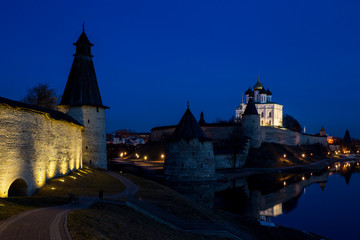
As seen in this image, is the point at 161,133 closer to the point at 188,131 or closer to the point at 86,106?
the point at 188,131

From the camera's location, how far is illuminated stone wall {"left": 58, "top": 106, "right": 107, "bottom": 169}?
30.3 m

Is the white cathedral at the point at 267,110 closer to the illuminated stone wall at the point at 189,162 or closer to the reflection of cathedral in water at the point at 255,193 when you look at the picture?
the reflection of cathedral in water at the point at 255,193

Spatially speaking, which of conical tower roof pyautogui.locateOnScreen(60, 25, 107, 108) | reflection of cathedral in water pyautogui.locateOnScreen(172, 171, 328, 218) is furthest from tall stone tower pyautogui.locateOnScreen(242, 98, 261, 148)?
conical tower roof pyautogui.locateOnScreen(60, 25, 107, 108)

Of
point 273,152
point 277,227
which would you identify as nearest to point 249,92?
point 273,152

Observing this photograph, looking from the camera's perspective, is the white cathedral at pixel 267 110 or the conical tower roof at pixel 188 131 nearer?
the conical tower roof at pixel 188 131

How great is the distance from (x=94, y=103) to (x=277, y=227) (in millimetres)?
20862

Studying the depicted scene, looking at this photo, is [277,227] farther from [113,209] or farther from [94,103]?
[94,103]

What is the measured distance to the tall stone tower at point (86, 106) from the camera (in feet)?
99.5

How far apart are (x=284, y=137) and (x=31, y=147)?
61336 mm

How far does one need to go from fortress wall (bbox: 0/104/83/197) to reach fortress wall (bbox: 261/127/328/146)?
47.0 metres

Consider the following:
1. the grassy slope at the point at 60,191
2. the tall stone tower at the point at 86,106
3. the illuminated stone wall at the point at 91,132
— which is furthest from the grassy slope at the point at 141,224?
the tall stone tower at the point at 86,106

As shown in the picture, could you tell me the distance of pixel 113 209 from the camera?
513 inches

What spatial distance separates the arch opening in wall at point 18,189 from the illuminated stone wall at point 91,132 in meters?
14.3

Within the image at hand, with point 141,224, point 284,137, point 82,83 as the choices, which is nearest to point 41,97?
point 82,83
